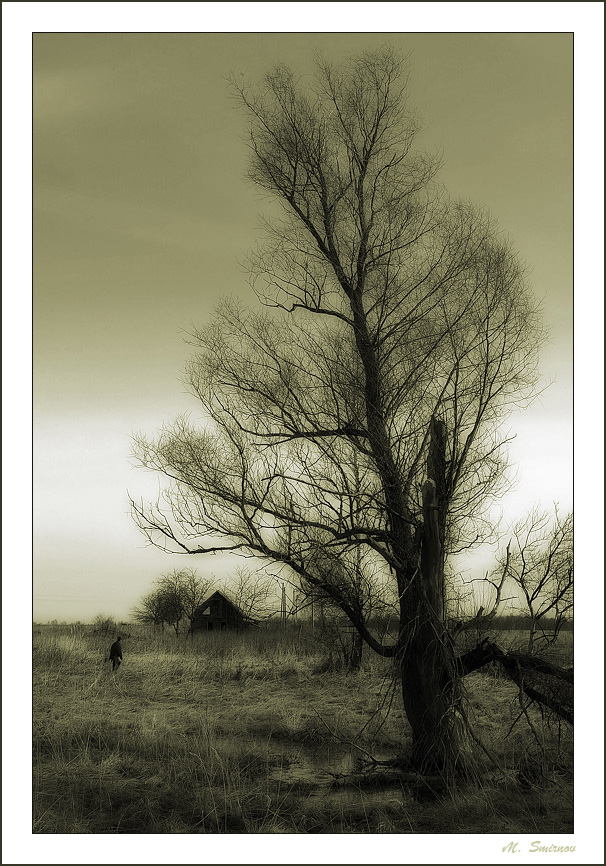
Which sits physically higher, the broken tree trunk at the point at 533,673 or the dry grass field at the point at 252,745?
the broken tree trunk at the point at 533,673

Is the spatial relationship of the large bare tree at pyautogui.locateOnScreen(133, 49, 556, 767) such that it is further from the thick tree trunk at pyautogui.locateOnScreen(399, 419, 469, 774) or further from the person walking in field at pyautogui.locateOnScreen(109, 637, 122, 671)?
the person walking in field at pyautogui.locateOnScreen(109, 637, 122, 671)

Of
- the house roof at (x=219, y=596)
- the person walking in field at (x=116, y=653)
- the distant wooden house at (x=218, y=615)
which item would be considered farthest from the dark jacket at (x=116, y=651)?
the house roof at (x=219, y=596)

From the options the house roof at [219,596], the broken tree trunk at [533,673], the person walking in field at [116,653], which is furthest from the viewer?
the person walking in field at [116,653]

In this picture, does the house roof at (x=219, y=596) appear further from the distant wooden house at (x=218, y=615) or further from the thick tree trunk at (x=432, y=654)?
the thick tree trunk at (x=432, y=654)

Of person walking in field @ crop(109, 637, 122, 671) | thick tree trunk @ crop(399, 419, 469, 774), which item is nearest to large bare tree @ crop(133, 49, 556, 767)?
thick tree trunk @ crop(399, 419, 469, 774)

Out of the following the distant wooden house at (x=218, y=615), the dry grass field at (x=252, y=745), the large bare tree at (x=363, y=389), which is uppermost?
the large bare tree at (x=363, y=389)

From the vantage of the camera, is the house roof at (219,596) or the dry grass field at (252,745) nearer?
the dry grass field at (252,745)
